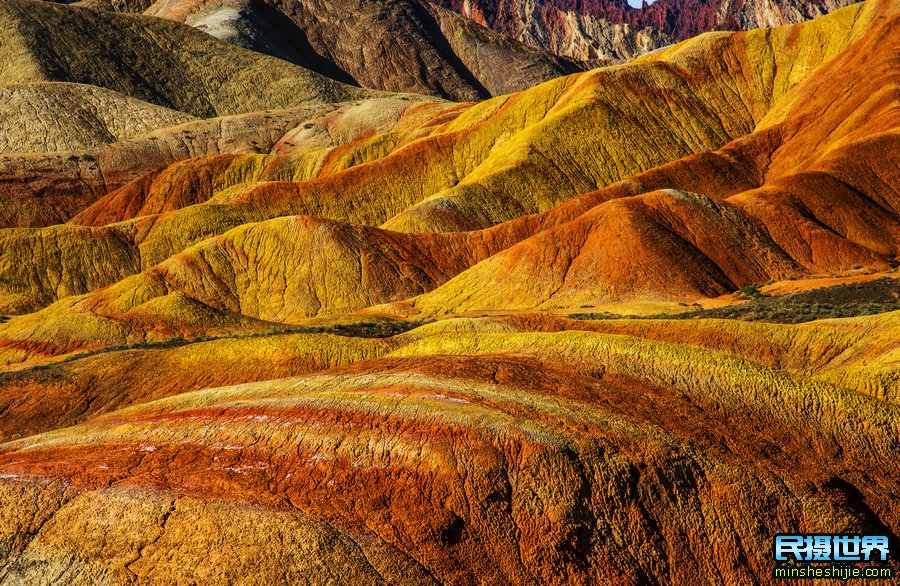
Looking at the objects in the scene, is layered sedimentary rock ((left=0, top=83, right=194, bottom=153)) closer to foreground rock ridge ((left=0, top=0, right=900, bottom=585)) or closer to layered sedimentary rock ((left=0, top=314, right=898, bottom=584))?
foreground rock ridge ((left=0, top=0, right=900, bottom=585))

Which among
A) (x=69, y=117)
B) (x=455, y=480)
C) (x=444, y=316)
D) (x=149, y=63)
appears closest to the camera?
(x=455, y=480)

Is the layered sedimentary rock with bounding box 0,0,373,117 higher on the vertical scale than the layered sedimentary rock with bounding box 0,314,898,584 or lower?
higher

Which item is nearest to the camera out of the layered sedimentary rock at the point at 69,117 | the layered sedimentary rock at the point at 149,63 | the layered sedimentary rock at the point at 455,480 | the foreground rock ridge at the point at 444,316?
the layered sedimentary rock at the point at 455,480

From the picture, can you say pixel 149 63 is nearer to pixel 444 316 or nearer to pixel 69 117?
pixel 69 117

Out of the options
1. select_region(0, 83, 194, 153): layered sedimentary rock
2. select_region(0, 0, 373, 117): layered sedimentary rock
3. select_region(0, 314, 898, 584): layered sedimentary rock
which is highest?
select_region(0, 0, 373, 117): layered sedimentary rock

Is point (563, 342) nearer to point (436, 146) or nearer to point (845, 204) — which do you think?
point (845, 204)

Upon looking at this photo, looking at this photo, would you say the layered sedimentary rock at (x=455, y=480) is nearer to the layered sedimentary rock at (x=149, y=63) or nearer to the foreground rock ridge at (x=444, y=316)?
the foreground rock ridge at (x=444, y=316)

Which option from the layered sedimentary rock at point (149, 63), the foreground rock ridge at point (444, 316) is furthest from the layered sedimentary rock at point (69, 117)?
the layered sedimentary rock at point (149, 63)

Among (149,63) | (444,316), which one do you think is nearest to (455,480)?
(444,316)

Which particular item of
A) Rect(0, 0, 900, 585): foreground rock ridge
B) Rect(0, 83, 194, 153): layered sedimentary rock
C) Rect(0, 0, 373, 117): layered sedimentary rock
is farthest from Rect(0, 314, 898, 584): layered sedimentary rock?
Rect(0, 0, 373, 117): layered sedimentary rock
